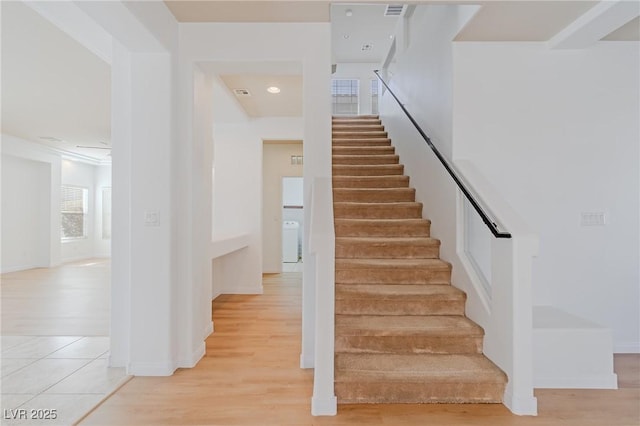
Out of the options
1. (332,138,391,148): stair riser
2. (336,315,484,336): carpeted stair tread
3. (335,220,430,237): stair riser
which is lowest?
(336,315,484,336): carpeted stair tread

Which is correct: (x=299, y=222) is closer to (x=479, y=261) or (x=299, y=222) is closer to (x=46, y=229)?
(x=46, y=229)

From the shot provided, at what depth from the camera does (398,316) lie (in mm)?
2881

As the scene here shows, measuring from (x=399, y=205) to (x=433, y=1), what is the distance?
6.66 feet

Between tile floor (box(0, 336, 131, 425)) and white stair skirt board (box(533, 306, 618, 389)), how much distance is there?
3.05 metres

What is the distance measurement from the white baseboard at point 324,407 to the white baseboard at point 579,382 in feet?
4.93

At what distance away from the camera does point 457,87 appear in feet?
10.5

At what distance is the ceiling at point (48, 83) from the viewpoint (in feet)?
11.1

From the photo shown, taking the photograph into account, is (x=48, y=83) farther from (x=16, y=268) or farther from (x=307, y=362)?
(x=16, y=268)

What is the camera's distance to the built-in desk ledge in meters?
4.27

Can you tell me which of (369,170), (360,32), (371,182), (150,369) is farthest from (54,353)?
(360,32)

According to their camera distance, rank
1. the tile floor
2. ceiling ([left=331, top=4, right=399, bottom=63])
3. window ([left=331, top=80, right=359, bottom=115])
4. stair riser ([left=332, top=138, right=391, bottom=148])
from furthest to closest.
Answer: window ([left=331, top=80, right=359, bottom=115]) → ceiling ([left=331, top=4, right=399, bottom=63]) → stair riser ([left=332, top=138, right=391, bottom=148]) → the tile floor

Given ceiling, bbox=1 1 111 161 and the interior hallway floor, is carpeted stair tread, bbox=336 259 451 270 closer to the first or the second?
the interior hallway floor

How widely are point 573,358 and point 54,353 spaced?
14.0ft

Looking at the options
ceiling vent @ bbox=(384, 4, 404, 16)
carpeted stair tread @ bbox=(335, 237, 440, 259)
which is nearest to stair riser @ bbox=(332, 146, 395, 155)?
carpeted stair tread @ bbox=(335, 237, 440, 259)
